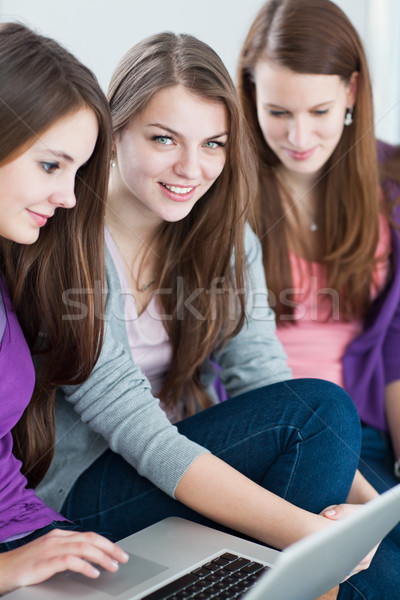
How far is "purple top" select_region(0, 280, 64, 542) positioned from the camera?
3.30 feet

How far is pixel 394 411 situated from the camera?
5.50 feet

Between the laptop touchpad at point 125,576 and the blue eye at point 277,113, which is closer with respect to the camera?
the laptop touchpad at point 125,576

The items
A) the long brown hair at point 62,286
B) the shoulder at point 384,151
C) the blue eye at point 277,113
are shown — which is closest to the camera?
the long brown hair at point 62,286

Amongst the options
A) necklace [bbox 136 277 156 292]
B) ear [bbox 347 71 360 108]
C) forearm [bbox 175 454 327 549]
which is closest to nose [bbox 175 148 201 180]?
necklace [bbox 136 277 156 292]

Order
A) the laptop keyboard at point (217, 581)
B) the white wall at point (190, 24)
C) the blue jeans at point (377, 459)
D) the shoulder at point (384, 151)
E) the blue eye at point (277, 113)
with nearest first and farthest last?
the laptop keyboard at point (217, 581), the blue jeans at point (377, 459), the blue eye at point (277, 113), the shoulder at point (384, 151), the white wall at point (190, 24)

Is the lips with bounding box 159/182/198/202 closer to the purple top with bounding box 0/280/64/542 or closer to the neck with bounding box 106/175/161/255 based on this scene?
the neck with bounding box 106/175/161/255

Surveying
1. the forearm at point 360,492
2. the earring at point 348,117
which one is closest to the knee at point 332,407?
the forearm at point 360,492

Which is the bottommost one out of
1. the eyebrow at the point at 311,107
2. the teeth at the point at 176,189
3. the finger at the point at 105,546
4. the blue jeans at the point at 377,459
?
the blue jeans at the point at 377,459

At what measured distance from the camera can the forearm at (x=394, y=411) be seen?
166 centimetres

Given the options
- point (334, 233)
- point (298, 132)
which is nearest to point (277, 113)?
point (298, 132)

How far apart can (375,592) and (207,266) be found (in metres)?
0.63

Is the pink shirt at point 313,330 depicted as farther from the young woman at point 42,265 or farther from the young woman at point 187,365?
the young woman at point 42,265

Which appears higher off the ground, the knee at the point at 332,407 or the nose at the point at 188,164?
the nose at the point at 188,164

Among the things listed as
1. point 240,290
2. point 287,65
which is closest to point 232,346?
point 240,290
